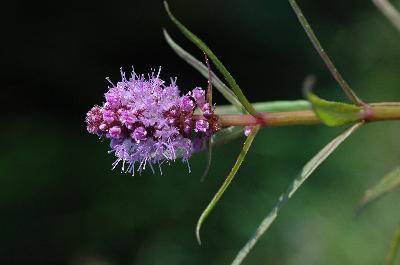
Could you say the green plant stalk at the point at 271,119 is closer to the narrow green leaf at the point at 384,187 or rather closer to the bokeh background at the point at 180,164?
the narrow green leaf at the point at 384,187

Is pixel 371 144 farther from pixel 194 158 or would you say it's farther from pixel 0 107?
pixel 0 107

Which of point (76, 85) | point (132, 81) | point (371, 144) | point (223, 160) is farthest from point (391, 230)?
point (132, 81)

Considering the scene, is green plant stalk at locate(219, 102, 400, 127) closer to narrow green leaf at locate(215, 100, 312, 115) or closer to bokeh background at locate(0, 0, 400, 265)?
narrow green leaf at locate(215, 100, 312, 115)

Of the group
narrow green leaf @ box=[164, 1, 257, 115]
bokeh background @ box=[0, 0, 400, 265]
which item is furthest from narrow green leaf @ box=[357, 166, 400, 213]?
bokeh background @ box=[0, 0, 400, 265]

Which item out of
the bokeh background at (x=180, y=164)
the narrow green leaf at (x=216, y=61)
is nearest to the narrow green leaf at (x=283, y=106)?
Result: the narrow green leaf at (x=216, y=61)

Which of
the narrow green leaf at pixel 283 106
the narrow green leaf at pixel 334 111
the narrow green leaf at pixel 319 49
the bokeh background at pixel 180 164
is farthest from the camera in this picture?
the bokeh background at pixel 180 164
